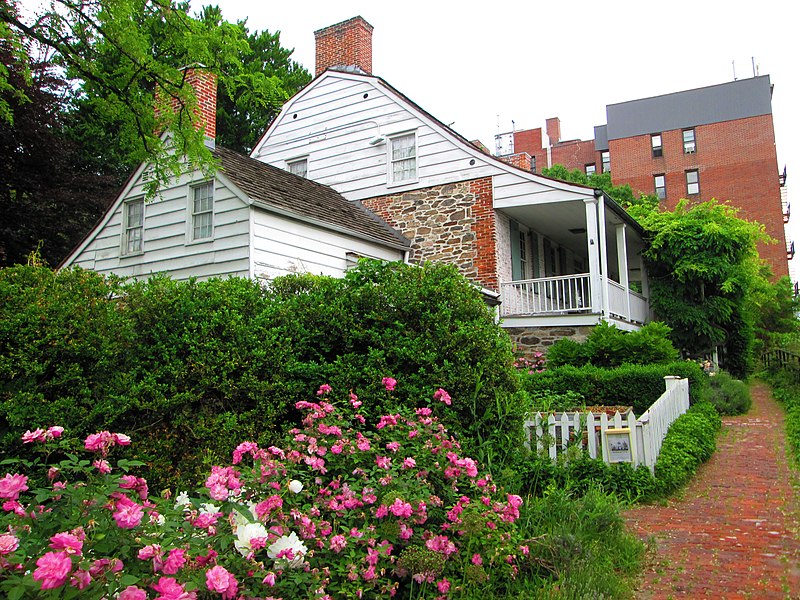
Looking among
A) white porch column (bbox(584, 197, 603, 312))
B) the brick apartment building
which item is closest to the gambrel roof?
white porch column (bbox(584, 197, 603, 312))

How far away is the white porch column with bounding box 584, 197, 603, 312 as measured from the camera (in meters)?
14.2

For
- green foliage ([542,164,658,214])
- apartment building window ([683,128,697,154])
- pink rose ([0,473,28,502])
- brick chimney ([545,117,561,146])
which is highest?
brick chimney ([545,117,561,146])

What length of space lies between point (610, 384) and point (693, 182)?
114ft

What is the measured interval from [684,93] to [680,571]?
4292 cm

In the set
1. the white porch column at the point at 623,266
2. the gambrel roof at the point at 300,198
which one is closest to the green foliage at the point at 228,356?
the gambrel roof at the point at 300,198

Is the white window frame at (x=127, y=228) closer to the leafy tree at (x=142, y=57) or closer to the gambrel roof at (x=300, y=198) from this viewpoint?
the gambrel roof at (x=300, y=198)

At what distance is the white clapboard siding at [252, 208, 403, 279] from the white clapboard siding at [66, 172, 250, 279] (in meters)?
0.23

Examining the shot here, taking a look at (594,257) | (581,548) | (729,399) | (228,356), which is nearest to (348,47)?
(594,257)

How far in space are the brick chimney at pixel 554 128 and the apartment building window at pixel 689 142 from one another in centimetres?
1333

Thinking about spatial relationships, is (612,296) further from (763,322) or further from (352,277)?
(763,322)

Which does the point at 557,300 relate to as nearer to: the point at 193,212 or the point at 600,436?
the point at 600,436

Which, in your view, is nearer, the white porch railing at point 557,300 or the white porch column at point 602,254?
the white porch column at point 602,254

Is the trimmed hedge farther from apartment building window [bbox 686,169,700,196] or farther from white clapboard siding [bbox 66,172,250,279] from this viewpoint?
apartment building window [bbox 686,169,700,196]

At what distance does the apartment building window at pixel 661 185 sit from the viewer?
4172 centimetres
